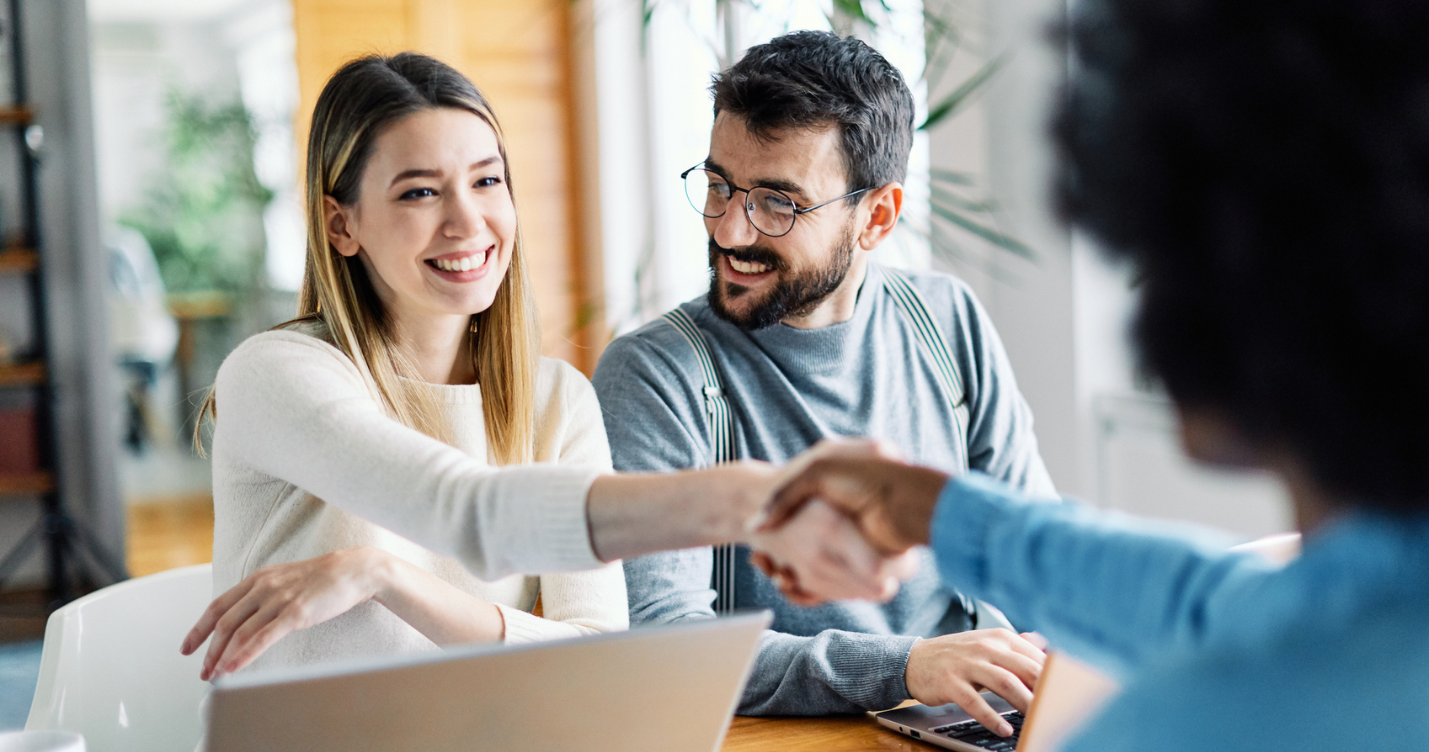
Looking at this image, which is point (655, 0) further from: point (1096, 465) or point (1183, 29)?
point (1183, 29)

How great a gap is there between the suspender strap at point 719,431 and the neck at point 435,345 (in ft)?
1.05

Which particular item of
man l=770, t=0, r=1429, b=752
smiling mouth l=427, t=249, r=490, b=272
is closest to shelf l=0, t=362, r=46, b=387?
smiling mouth l=427, t=249, r=490, b=272

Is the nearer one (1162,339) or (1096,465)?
(1162,339)

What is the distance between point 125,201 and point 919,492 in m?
4.45

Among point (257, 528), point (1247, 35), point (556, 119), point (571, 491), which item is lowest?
point (257, 528)

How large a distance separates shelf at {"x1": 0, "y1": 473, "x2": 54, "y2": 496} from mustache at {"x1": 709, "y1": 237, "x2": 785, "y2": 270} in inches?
142

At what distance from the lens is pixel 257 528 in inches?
51.8

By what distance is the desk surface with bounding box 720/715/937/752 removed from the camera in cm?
116

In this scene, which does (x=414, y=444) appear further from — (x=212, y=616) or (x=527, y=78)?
(x=527, y=78)

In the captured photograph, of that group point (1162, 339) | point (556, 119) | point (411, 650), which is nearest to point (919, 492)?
point (1162, 339)

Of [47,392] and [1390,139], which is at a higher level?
[1390,139]

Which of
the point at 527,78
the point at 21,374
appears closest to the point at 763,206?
the point at 527,78

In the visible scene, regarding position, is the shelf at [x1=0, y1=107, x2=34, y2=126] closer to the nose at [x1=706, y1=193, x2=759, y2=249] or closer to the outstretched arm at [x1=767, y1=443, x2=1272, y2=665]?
the nose at [x1=706, y1=193, x2=759, y2=249]

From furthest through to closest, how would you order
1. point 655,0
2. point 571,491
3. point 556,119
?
point 556,119
point 655,0
point 571,491
